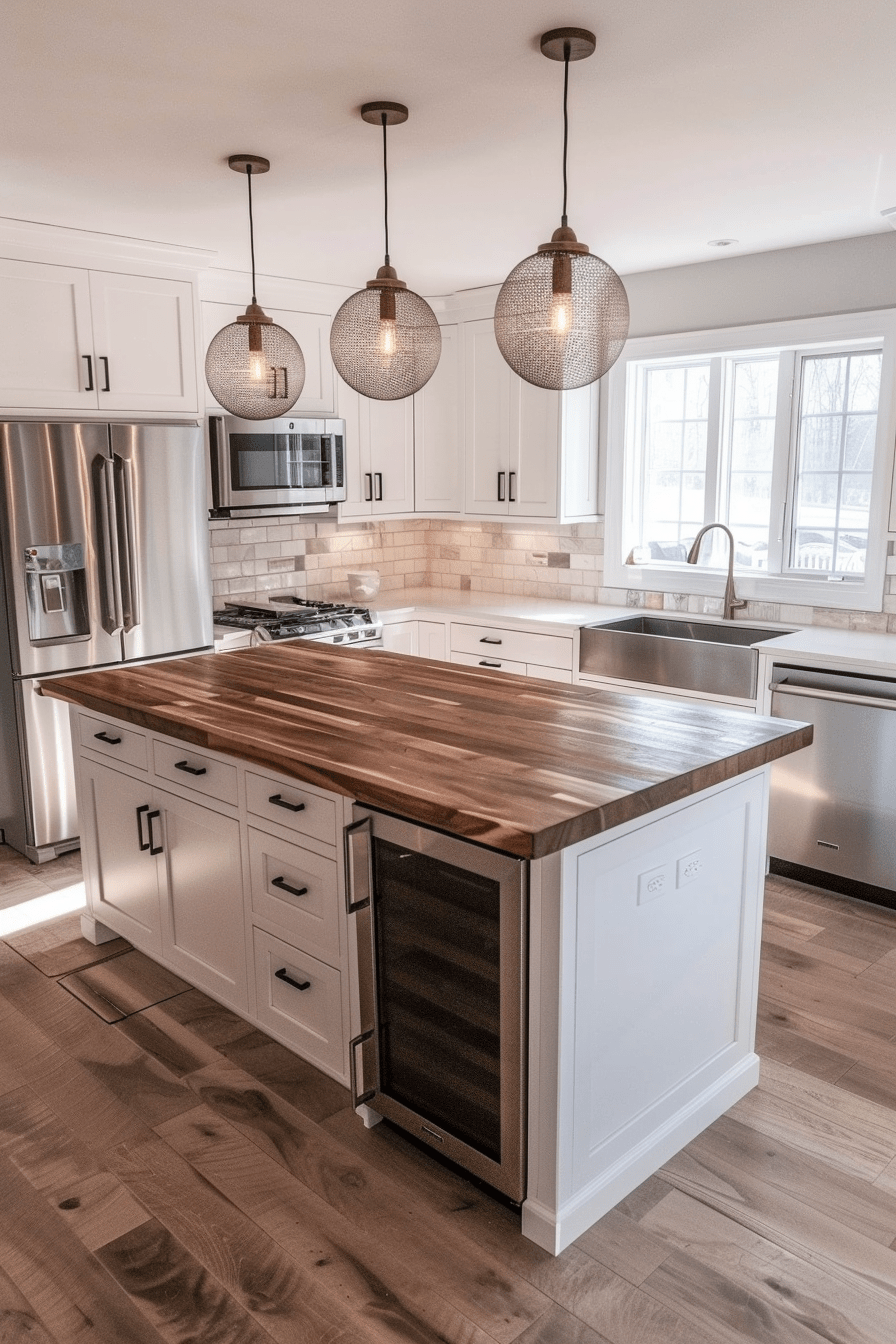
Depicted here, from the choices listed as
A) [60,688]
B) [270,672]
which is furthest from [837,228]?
[60,688]

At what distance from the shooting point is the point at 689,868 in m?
2.24

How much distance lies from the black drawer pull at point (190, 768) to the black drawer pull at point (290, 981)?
567 mm

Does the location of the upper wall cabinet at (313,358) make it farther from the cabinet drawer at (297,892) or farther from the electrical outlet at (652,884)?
the electrical outlet at (652,884)

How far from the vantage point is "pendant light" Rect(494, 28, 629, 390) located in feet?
6.56

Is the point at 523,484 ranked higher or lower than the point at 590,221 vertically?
lower

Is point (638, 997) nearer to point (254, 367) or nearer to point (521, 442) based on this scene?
point (254, 367)

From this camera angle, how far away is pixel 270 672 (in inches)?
130

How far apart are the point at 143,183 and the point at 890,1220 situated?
361cm

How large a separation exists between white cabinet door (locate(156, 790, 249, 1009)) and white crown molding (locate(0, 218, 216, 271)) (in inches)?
90.7

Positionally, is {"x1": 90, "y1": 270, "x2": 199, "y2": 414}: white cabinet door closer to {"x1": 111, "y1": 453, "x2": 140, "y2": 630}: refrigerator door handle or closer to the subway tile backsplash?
{"x1": 111, "y1": 453, "x2": 140, "y2": 630}: refrigerator door handle

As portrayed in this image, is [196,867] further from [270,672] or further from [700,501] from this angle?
[700,501]

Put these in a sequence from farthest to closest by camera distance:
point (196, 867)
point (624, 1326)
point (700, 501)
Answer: point (700, 501) < point (196, 867) < point (624, 1326)

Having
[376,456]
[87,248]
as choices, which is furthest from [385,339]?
[376,456]

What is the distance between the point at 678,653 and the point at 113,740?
230 cm
